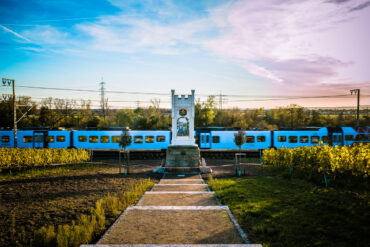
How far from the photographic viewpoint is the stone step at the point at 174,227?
5.04 metres

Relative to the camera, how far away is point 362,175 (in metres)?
10.1

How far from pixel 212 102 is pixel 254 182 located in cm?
4173

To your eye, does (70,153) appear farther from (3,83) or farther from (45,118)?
(45,118)

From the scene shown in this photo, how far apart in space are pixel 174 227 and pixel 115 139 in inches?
791

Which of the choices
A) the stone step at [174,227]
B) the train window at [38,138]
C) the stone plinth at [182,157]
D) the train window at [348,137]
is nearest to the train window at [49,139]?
the train window at [38,138]

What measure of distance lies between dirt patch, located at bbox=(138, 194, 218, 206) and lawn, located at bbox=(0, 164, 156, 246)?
162 centimetres

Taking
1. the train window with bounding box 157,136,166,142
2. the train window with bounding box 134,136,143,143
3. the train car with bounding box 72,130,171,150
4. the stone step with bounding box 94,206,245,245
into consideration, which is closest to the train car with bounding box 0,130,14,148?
the train car with bounding box 72,130,171,150

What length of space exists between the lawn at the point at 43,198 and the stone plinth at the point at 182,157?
4447 millimetres

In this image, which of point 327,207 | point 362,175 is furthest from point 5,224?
point 362,175

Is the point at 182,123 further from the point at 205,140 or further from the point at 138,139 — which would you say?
the point at 138,139

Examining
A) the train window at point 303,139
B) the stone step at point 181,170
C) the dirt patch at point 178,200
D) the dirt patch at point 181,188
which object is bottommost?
the stone step at point 181,170

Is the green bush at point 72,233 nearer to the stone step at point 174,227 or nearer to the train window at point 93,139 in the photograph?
the stone step at point 174,227

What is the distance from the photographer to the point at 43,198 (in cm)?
862

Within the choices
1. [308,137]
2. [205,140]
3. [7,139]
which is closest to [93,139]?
[7,139]
